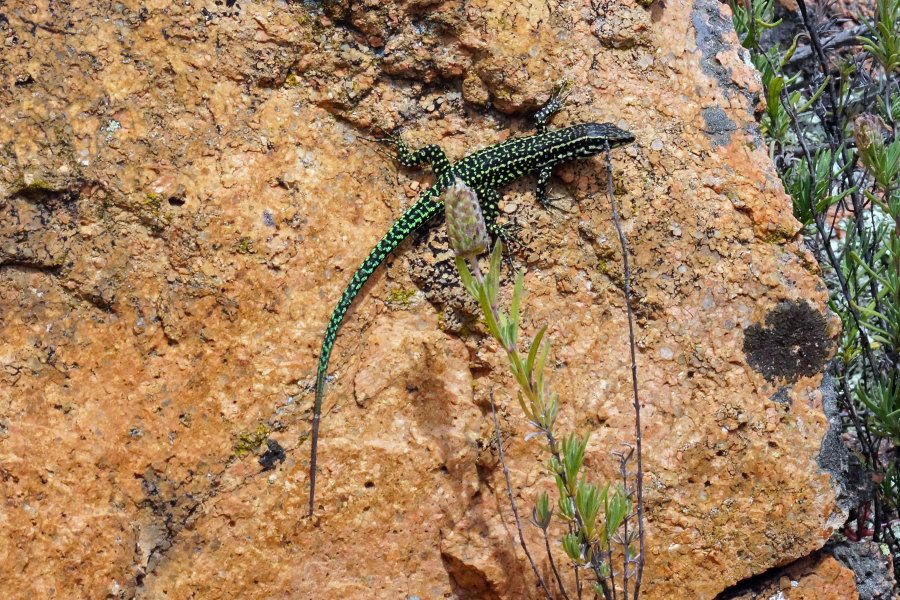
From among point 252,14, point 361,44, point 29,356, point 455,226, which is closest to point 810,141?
point 361,44

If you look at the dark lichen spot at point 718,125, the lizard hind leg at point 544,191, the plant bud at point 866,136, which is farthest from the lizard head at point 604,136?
the plant bud at point 866,136

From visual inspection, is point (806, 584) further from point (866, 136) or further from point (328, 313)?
point (328, 313)

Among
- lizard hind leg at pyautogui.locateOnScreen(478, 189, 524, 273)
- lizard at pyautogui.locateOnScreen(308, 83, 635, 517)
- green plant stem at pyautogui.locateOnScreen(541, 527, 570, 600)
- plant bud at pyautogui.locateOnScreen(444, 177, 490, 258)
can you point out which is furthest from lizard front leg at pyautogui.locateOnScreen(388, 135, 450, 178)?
green plant stem at pyautogui.locateOnScreen(541, 527, 570, 600)

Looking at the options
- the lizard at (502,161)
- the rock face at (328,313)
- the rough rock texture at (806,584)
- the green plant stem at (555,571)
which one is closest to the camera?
the green plant stem at (555,571)

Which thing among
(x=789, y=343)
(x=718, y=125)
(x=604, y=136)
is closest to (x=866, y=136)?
(x=718, y=125)

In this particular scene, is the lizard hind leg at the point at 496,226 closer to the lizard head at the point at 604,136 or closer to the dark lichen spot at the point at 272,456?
the lizard head at the point at 604,136
